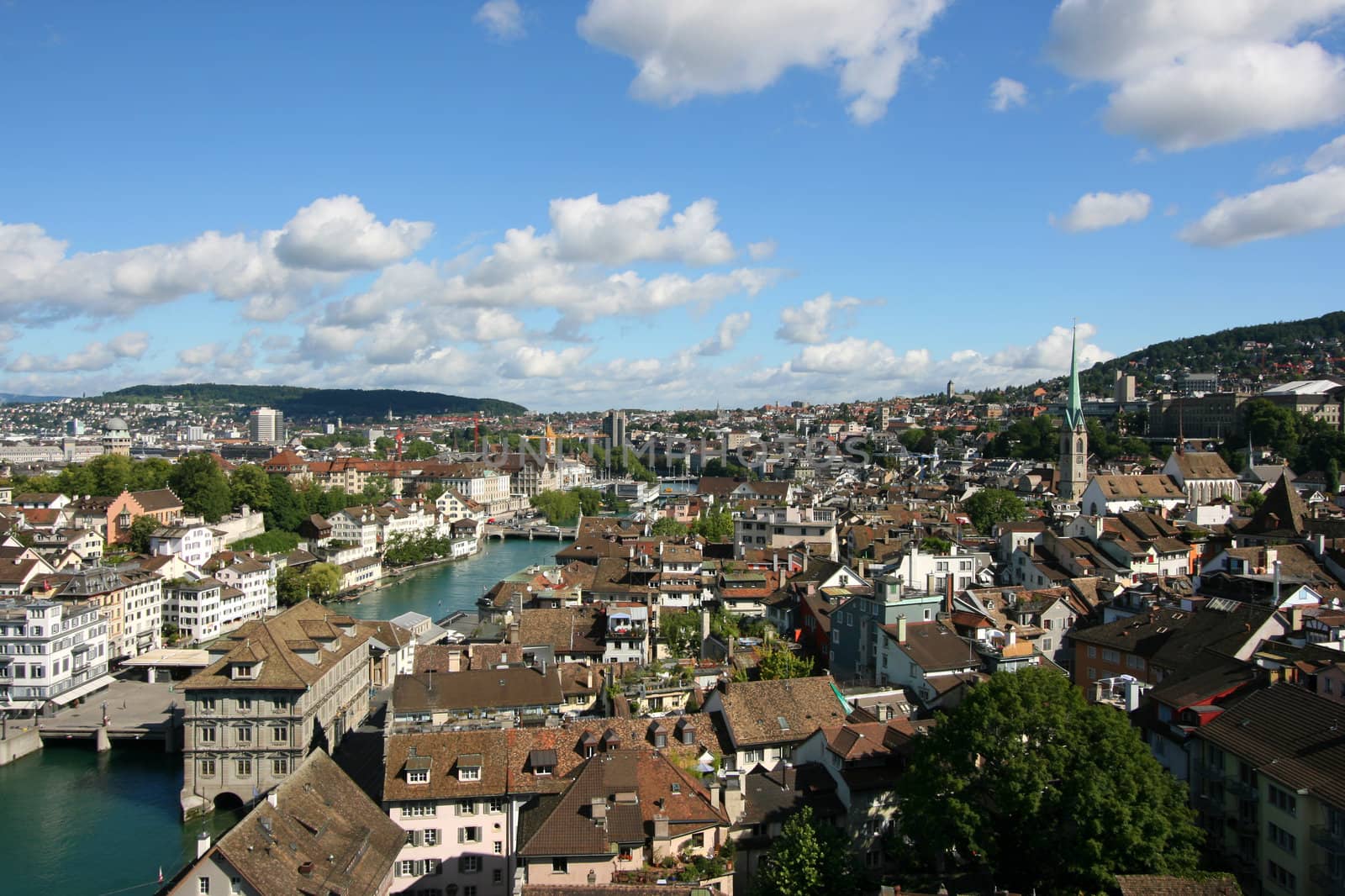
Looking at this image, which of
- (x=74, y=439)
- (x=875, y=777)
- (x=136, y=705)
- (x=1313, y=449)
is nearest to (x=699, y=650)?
(x=875, y=777)

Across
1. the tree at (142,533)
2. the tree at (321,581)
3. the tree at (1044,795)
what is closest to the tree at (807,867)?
the tree at (1044,795)

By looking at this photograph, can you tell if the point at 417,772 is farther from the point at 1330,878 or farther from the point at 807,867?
the point at 1330,878

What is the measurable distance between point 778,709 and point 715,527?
105ft

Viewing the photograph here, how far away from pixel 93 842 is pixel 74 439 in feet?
476

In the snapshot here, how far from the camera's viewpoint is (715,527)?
1950 inches

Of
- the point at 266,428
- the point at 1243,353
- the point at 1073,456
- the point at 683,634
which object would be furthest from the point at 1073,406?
the point at 266,428

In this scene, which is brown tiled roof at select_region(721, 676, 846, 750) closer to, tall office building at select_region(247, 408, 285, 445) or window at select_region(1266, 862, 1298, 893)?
window at select_region(1266, 862, 1298, 893)

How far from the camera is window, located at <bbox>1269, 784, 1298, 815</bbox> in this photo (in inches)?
478

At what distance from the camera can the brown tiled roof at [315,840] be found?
12.6 metres

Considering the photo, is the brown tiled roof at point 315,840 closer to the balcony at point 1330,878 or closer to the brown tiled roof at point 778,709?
the brown tiled roof at point 778,709

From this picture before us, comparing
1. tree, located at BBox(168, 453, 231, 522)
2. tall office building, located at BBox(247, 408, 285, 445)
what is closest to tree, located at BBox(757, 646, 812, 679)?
tree, located at BBox(168, 453, 231, 522)

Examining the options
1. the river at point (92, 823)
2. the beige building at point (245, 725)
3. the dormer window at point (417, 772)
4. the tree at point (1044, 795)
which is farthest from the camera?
the beige building at point (245, 725)

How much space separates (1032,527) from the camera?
36.7 metres

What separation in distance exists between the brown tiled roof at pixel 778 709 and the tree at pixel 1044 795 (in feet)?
13.2
